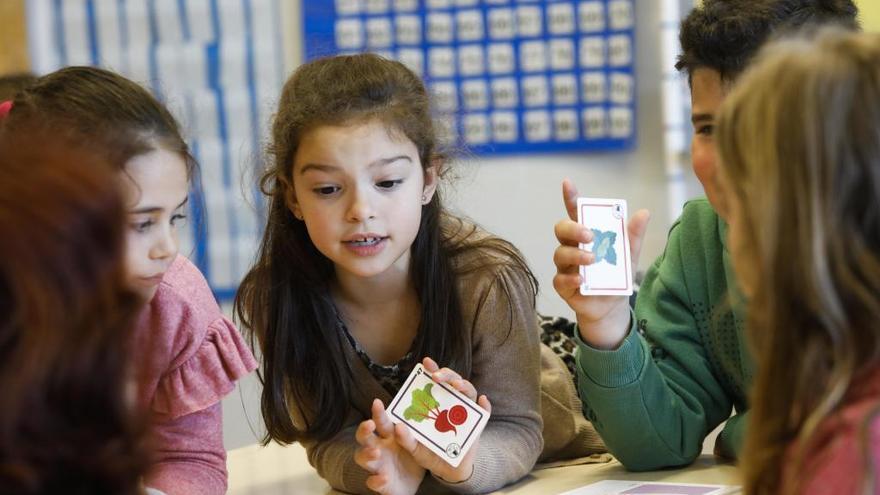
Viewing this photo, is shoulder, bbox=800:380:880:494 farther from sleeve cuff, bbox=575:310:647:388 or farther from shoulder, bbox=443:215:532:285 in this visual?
shoulder, bbox=443:215:532:285

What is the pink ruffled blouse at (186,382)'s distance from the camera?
1.63 meters

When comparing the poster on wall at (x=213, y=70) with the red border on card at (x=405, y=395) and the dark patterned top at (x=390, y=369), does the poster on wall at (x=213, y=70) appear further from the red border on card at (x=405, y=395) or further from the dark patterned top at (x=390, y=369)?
the red border on card at (x=405, y=395)

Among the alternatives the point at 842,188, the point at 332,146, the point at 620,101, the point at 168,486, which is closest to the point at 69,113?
the point at 332,146

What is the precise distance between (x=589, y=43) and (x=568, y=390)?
140cm

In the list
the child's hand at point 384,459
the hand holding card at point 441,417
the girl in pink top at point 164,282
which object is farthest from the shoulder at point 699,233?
the girl in pink top at point 164,282

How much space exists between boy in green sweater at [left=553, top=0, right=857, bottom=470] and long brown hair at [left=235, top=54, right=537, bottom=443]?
0.73ft

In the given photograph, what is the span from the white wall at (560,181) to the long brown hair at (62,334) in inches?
84.5

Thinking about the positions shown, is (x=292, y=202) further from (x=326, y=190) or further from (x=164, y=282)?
(x=164, y=282)

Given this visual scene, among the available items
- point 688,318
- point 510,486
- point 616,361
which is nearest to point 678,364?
point 688,318

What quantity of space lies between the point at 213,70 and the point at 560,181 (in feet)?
3.55

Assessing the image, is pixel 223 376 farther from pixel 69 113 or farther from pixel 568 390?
pixel 568 390

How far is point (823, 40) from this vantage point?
964mm

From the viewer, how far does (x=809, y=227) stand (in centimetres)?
89

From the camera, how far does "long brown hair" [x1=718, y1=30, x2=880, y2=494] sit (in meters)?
0.88
